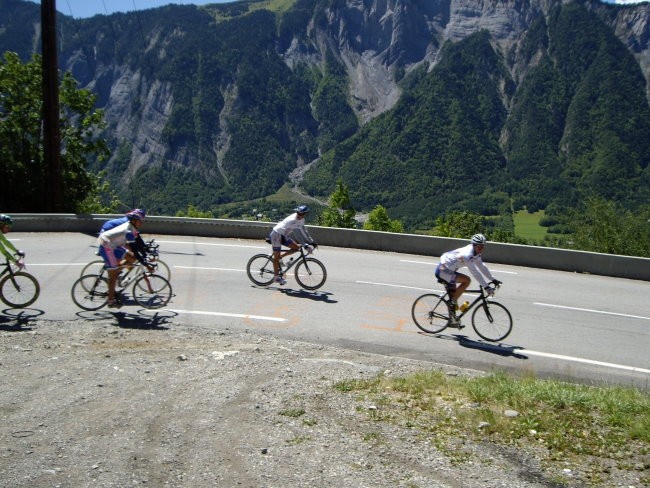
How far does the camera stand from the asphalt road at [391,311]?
11.1m

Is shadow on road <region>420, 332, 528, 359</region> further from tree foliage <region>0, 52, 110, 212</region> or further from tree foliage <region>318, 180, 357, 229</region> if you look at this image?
tree foliage <region>318, 180, 357, 229</region>

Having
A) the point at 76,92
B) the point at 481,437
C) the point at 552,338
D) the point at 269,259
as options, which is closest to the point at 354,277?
the point at 269,259

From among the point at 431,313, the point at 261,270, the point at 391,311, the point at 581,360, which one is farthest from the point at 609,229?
the point at 431,313

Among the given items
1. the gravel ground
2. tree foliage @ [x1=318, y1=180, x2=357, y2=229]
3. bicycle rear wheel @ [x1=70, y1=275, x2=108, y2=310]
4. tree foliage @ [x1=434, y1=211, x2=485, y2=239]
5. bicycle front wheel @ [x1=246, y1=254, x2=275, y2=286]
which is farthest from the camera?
tree foliage @ [x1=434, y1=211, x2=485, y2=239]

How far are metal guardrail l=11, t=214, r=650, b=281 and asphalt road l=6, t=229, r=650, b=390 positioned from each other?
23.1 inches

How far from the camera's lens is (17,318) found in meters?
11.6

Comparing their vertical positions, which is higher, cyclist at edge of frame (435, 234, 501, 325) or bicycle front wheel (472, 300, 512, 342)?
cyclist at edge of frame (435, 234, 501, 325)

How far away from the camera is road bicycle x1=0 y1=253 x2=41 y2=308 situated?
1201cm

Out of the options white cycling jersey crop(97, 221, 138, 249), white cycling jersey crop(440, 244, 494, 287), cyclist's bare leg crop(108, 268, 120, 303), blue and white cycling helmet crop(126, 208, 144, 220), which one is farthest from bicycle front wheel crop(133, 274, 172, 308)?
white cycling jersey crop(440, 244, 494, 287)

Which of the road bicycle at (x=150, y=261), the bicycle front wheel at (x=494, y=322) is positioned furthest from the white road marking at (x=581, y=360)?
the road bicycle at (x=150, y=261)

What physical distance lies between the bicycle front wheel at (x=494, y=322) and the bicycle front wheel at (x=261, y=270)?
5.11 meters

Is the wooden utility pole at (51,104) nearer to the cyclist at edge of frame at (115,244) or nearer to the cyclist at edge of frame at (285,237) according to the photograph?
the cyclist at edge of frame at (285,237)

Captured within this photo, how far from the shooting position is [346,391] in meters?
8.19

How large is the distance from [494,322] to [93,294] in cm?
746
